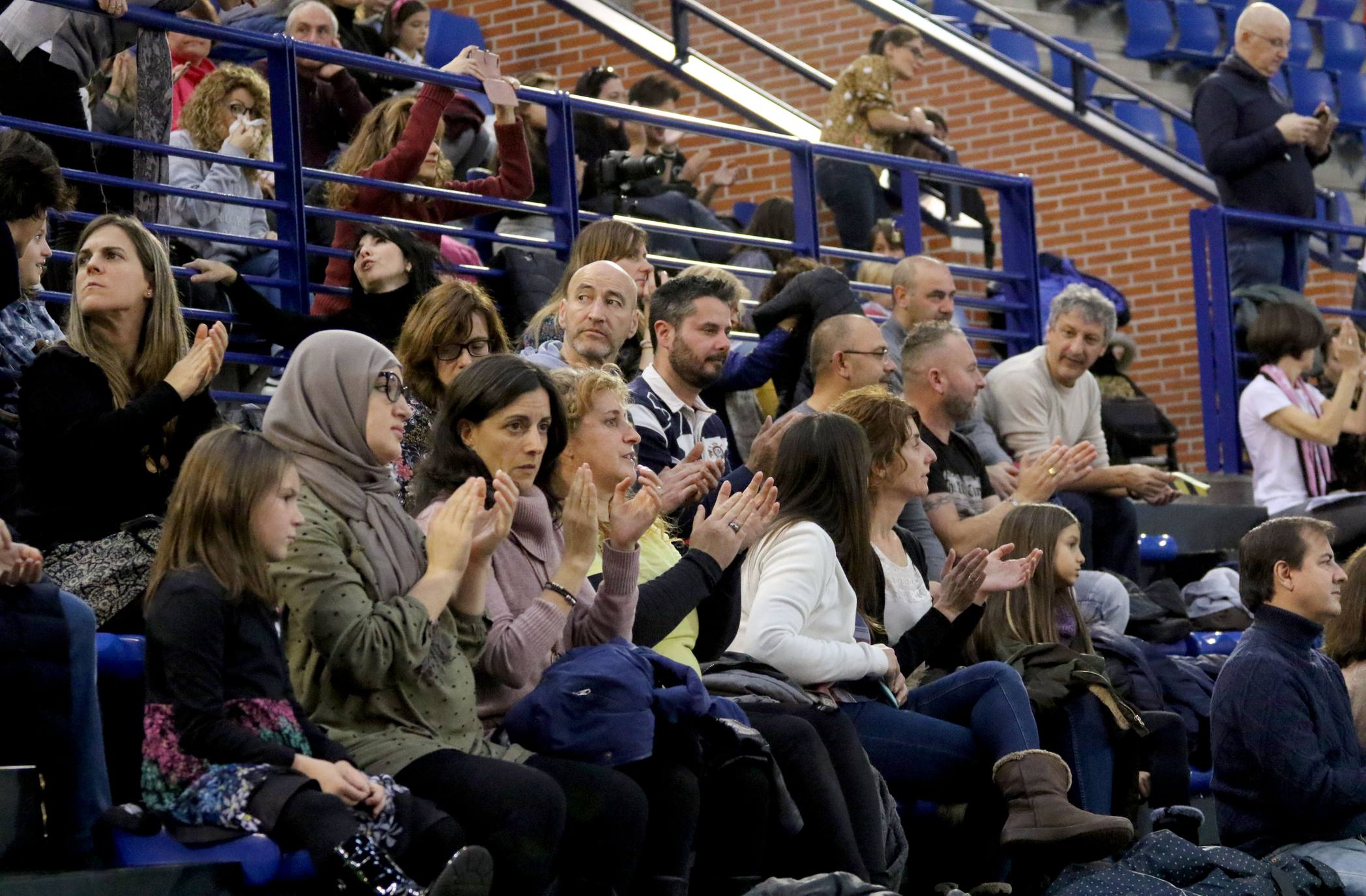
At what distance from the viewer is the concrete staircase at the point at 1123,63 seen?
12.6 m

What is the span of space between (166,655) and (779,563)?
1.74 metres

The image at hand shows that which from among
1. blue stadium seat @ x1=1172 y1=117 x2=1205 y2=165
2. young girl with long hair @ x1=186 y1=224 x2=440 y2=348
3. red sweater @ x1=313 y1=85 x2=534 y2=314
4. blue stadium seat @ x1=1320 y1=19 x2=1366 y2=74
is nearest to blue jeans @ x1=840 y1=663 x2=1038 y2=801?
young girl with long hair @ x1=186 y1=224 x2=440 y2=348

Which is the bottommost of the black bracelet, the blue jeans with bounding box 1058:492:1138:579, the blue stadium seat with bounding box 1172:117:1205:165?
the blue jeans with bounding box 1058:492:1138:579

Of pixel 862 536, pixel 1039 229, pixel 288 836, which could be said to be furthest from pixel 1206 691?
pixel 1039 229

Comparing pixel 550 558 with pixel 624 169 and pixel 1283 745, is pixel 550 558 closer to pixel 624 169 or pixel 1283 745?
pixel 1283 745

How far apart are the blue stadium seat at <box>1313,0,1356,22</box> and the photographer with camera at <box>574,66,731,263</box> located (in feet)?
19.1

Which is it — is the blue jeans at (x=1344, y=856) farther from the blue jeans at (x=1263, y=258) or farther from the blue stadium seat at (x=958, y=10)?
the blue stadium seat at (x=958, y=10)

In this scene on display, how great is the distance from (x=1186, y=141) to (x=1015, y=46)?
1210mm

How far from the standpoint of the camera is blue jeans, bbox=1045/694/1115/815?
16.5ft

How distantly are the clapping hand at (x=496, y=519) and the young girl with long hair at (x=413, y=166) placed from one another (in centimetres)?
262

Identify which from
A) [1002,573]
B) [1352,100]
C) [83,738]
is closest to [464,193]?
[1002,573]

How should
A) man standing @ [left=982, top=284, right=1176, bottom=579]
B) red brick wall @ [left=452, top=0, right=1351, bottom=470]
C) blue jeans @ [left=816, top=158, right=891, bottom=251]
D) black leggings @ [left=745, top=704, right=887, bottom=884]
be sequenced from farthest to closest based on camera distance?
red brick wall @ [left=452, top=0, right=1351, bottom=470], blue jeans @ [left=816, top=158, right=891, bottom=251], man standing @ [left=982, top=284, right=1176, bottom=579], black leggings @ [left=745, top=704, right=887, bottom=884]

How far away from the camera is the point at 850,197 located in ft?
31.3

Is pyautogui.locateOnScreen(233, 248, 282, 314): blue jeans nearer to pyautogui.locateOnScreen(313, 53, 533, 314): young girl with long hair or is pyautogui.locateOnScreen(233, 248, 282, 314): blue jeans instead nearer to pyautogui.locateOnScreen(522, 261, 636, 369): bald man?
pyautogui.locateOnScreen(313, 53, 533, 314): young girl with long hair
